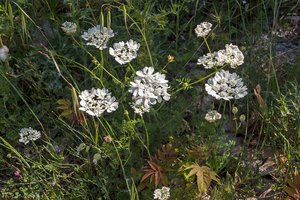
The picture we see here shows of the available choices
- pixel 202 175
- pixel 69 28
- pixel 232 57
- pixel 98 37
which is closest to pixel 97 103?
pixel 98 37

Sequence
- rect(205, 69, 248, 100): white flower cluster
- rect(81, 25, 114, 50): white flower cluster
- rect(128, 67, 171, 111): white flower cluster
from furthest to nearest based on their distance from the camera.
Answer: rect(81, 25, 114, 50): white flower cluster
rect(205, 69, 248, 100): white flower cluster
rect(128, 67, 171, 111): white flower cluster

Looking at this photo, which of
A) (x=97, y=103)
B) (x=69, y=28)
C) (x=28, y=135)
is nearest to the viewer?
(x=97, y=103)

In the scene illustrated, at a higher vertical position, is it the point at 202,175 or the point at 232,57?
the point at 232,57

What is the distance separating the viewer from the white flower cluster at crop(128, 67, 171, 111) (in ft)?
5.21

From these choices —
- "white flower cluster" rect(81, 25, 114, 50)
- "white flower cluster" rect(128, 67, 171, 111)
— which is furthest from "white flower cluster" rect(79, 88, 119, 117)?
"white flower cluster" rect(81, 25, 114, 50)

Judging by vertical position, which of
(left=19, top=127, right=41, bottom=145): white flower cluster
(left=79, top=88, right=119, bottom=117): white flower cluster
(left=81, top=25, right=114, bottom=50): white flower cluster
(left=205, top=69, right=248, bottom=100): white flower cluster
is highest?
(left=81, top=25, right=114, bottom=50): white flower cluster

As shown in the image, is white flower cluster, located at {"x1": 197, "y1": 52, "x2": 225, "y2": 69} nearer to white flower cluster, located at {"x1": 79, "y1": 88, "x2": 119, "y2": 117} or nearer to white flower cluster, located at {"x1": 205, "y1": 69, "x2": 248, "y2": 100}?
white flower cluster, located at {"x1": 205, "y1": 69, "x2": 248, "y2": 100}

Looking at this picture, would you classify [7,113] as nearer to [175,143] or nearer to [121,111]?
[121,111]

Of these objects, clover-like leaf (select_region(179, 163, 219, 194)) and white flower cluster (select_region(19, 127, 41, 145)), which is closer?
clover-like leaf (select_region(179, 163, 219, 194))

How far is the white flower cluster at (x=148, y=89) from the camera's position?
1589mm

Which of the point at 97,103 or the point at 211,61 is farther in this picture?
the point at 211,61

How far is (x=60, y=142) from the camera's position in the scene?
2.36m

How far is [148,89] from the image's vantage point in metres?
1.60

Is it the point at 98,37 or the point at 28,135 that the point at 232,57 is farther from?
the point at 28,135
